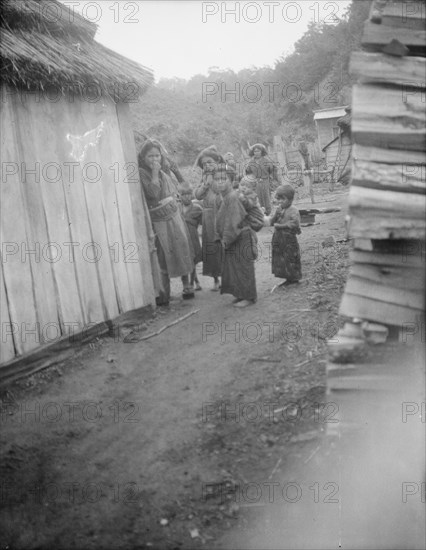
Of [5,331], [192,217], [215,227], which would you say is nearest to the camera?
[5,331]

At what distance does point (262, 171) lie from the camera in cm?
1311

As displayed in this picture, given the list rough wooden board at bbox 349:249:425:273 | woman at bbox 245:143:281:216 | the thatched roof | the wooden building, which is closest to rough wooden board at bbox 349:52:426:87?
rough wooden board at bbox 349:249:425:273

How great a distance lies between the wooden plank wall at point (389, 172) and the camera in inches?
103

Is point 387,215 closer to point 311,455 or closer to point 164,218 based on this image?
point 311,455

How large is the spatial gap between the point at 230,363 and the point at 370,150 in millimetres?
3139

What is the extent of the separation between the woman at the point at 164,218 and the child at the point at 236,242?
1.90 ft

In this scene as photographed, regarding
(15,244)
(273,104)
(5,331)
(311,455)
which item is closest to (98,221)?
(15,244)

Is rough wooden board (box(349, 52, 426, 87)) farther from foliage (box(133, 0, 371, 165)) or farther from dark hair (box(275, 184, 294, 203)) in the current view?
foliage (box(133, 0, 371, 165))

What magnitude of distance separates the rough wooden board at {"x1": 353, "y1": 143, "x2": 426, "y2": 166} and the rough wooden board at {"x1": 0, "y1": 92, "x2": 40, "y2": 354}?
3.45m

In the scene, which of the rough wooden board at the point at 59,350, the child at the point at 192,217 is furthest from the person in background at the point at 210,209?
the rough wooden board at the point at 59,350

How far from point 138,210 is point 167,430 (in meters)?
3.12

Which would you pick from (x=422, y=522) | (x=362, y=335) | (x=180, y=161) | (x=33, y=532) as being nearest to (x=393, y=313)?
(x=362, y=335)

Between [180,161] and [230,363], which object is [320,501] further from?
[180,161]

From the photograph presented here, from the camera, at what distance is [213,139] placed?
3219 cm
